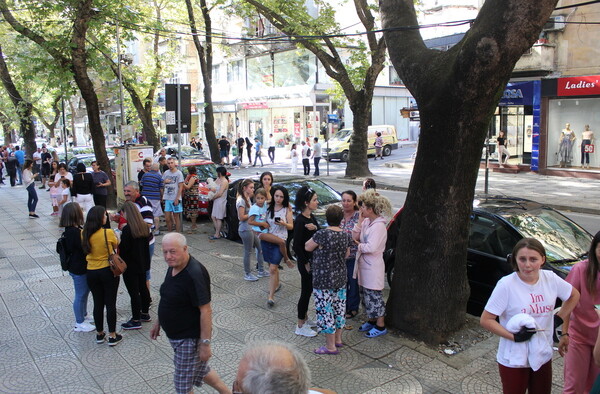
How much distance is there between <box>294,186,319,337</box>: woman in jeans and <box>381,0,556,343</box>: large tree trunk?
39.4 inches

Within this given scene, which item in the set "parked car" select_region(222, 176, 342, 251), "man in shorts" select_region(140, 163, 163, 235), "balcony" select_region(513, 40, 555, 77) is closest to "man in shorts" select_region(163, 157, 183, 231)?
"man in shorts" select_region(140, 163, 163, 235)

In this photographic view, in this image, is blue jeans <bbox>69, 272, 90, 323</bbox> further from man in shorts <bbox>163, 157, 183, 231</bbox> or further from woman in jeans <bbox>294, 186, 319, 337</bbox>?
man in shorts <bbox>163, 157, 183, 231</bbox>

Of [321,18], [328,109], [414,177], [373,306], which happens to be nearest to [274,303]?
[373,306]

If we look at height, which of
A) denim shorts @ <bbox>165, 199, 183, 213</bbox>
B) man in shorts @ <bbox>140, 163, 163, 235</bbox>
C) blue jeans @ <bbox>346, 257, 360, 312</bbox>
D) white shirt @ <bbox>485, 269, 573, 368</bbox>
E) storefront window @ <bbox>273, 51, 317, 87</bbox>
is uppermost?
storefront window @ <bbox>273, 51, 317, 87</bbox>

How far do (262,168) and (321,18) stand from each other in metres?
12.5

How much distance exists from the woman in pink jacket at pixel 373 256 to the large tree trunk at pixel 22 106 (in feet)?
72.2

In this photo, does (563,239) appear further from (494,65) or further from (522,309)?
(522,309)

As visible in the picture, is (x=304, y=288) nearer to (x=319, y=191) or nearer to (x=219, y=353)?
(x=219, y=353)

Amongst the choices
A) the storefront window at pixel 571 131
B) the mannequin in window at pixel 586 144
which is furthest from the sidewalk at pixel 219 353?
the storefront window at pixel 571 131

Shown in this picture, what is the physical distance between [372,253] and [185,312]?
8.21ft

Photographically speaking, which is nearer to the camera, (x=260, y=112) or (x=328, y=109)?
(x=328, y=109)

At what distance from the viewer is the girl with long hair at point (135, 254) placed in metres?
6.09

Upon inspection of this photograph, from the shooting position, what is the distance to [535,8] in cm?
484

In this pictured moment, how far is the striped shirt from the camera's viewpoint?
11438 mm
